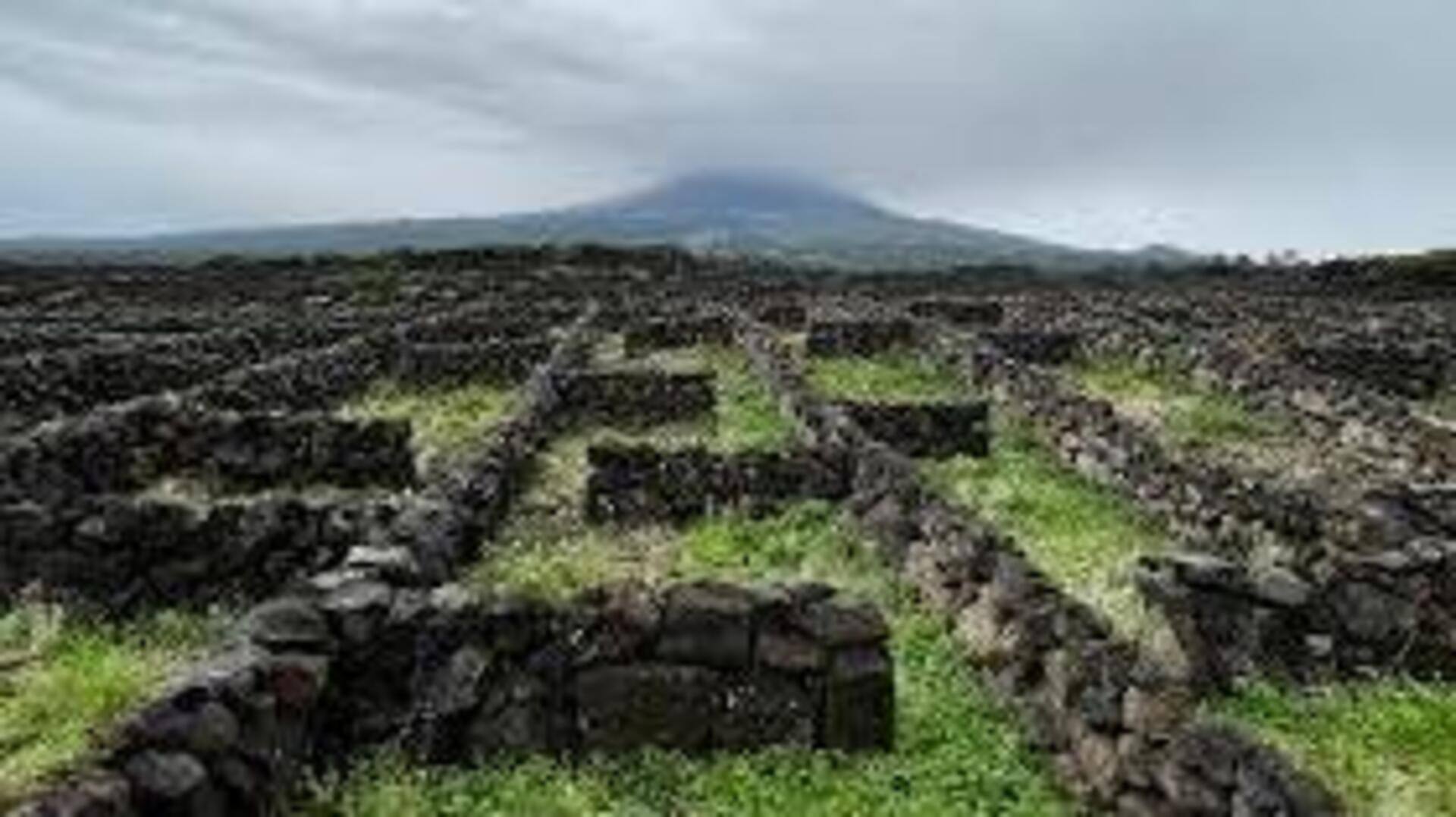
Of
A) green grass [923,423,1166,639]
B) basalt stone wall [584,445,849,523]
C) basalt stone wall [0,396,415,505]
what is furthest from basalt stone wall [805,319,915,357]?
basalt stone wall [584,445,849,523]

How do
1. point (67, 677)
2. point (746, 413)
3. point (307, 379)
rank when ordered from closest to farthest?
point (67, 677) < point (746, 413) < point (307, 379)

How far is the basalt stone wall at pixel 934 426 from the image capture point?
36.6 m

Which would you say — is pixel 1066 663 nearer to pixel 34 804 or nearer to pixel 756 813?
pixel 756 813

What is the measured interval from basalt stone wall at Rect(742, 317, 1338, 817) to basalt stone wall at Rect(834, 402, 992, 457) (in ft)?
35.9

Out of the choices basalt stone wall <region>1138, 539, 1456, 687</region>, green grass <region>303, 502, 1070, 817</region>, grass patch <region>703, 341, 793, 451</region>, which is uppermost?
basalt stone wall <region>1138, 539, 1456, 687</region>

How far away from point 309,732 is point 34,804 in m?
4.17

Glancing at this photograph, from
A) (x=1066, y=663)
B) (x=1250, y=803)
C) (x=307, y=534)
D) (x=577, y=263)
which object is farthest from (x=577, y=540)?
(x=577, y=263)

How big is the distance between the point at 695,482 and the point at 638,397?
43.1 ft

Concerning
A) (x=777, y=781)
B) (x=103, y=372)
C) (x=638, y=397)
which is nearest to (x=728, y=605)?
(x=777, y=781)

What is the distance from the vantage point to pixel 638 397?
43.1m

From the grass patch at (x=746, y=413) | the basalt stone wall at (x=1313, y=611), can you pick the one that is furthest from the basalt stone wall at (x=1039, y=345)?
the basalt stone wall at (x=1313, y=611)

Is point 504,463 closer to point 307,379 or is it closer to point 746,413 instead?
point 746,413

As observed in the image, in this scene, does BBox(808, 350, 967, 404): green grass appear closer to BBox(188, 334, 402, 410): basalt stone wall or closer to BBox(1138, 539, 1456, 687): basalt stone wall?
BBox(188, 334, 402, 410): basalt stone wall

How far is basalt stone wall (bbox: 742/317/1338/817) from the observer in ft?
47.3
